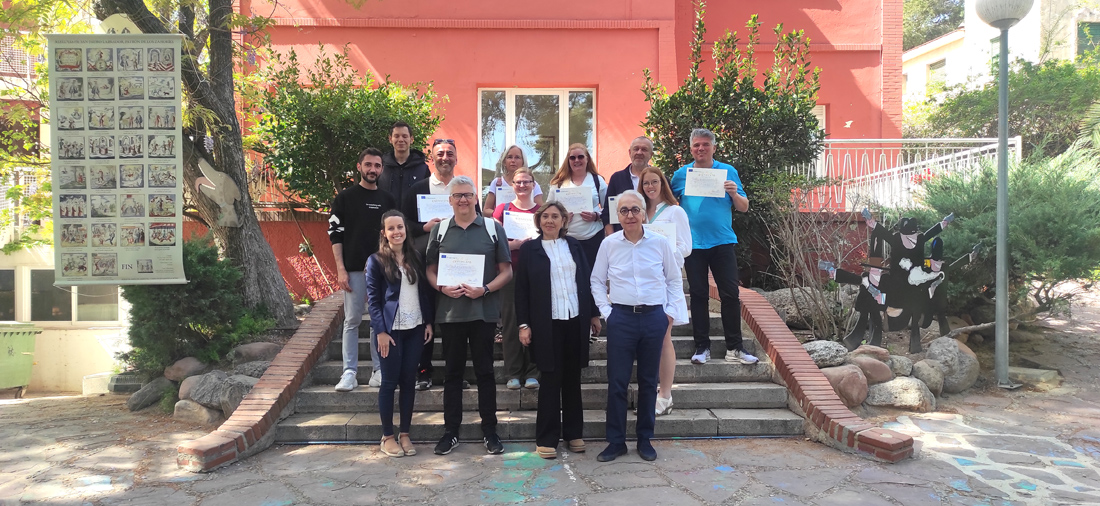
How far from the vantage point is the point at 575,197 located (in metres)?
5.57

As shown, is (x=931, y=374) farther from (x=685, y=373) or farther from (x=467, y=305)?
(x=467, y=305)

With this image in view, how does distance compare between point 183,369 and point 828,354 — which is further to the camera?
point 183,369

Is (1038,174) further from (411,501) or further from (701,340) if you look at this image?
(411,501)

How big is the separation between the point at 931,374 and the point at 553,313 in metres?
3.90

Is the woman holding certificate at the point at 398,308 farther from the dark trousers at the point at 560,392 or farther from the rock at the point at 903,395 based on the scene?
the rock at the point at 903,395

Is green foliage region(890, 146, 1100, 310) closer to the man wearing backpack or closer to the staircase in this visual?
the staircase

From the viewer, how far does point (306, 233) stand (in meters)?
9.59

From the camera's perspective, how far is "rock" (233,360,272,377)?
6285 mm

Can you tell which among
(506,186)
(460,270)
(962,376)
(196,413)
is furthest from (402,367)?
(962,376)

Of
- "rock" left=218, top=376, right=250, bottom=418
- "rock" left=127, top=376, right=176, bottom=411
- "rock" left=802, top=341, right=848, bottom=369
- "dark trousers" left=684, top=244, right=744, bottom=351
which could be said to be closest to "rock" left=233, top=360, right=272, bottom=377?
"rock" left=218, top=376, right=250, bottom=418

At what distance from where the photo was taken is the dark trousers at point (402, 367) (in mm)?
4801

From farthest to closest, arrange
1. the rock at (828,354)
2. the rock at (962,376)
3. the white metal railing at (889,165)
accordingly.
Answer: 1. the white metal railing at (889,165)
2. the rock at (962,376)
3. the rock at (828,354)

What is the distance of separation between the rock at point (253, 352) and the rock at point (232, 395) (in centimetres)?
77

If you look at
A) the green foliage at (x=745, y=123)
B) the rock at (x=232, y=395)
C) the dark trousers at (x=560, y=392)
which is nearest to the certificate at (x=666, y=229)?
the dark trousers at (x=560, y=392)
